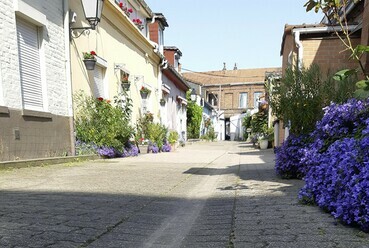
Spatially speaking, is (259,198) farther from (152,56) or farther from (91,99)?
(152,56)

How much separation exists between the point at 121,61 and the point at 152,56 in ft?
12.8

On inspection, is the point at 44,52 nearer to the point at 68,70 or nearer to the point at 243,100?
the point at 68,70

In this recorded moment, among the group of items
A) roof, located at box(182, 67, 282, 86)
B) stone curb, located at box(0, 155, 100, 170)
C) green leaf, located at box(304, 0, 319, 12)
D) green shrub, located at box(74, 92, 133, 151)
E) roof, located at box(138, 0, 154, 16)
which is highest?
roof, located at box(182, 67, 282, 86)

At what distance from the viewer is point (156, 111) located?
50.8 ft

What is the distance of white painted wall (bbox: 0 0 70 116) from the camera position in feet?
17.6

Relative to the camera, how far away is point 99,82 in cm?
954

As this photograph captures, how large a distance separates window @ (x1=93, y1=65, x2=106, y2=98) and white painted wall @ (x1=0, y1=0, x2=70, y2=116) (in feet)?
6.31

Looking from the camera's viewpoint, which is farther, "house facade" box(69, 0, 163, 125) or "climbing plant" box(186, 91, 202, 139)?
"climbing plant" box(186, 91, 202, 139)

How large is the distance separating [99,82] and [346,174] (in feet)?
26.9

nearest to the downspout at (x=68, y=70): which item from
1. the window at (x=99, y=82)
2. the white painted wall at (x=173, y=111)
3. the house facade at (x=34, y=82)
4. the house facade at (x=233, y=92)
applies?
the house facade at (x=34, y=82)

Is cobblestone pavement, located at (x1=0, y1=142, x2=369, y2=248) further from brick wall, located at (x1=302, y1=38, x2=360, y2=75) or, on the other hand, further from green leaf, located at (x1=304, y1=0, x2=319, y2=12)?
brick wall, located at (x1=302, y1=38, x2=360, y2=75)

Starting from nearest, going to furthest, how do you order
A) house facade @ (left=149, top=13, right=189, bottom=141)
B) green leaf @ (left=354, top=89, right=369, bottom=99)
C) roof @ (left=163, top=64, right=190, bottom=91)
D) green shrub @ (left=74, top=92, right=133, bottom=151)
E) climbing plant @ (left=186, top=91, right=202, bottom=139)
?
green leaf @ (left=354, top=89, right=369, bottom=99) → green shrub @ (left=74, top=92, right=133, bottom=151) → house facade @ (left=149, top=13, right=189, bottom=141) → roof @ (left=163, top=64, right=190, bottom=91) → climbing plant @ (left=186, top=91, right=202, bottom=139)

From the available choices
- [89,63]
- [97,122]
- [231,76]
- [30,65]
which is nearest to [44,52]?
[30,65]

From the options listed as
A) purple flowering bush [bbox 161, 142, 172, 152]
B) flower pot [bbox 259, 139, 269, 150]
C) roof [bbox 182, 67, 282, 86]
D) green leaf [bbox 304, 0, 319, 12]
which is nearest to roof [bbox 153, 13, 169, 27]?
purple flowering bush [bbox 161, 142, 172, 152]
